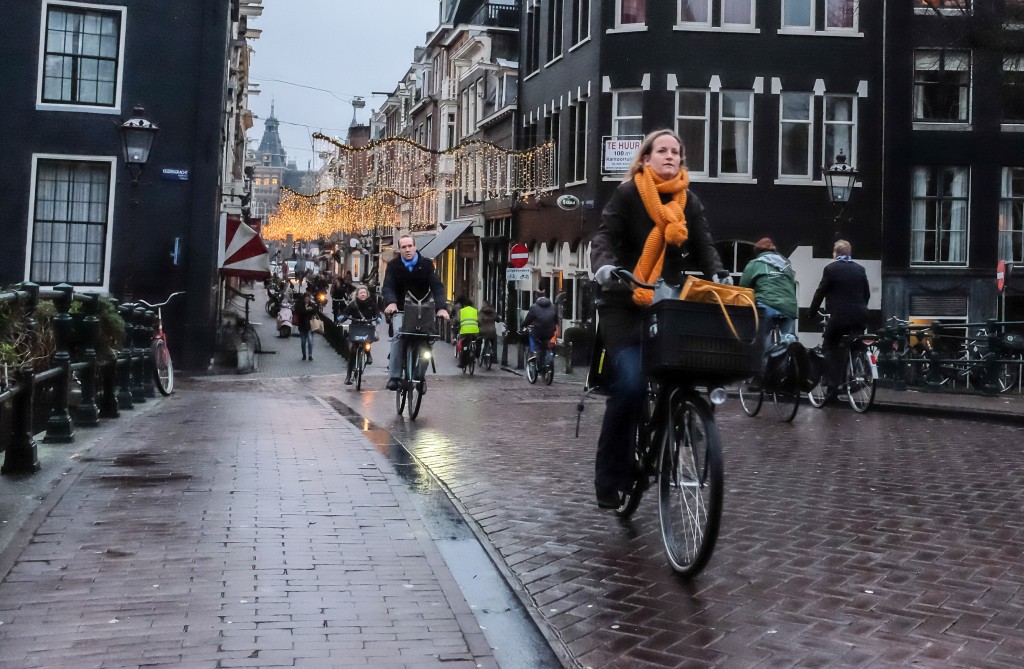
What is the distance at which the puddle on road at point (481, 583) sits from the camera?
3783 mm

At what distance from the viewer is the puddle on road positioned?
3.78 meters

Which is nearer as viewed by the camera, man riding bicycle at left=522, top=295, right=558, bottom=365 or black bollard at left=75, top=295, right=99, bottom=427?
black bollard at left=75, top=295, right=99, bottom=427

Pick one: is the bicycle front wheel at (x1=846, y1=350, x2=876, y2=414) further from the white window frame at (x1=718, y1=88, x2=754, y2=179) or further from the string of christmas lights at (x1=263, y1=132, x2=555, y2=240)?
the string of christmas lights at (x1=263, y1=132, x2=555, y2=240)

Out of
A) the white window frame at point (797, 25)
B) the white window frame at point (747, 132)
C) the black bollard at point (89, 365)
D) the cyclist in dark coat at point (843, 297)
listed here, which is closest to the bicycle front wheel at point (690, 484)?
the black bollard at point (89, 365)

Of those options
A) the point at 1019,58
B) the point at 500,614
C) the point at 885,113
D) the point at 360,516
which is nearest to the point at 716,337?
the point at 500,614

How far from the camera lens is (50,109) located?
74.2 feet

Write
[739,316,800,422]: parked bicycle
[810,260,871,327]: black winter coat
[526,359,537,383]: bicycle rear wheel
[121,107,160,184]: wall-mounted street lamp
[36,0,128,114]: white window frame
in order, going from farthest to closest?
[36,0,128,114]: white window frame < [526,359,537,383]: bicycle rear wheel < [121,107,160,184]: wall-mounted street lamp < [810,260,871,327]: black winter coat < [739,316,800,422]: parked bicycle

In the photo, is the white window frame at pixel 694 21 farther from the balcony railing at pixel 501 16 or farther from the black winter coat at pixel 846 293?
the balcony railing at pixel 501 16

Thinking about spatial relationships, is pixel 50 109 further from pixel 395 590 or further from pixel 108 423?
pixel 395 590

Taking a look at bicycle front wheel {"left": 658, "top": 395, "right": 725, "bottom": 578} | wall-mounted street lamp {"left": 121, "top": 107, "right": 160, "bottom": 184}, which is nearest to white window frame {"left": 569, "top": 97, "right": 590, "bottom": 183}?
wall-mounted street lamp {"left": 121, "top": 107, "right": 160, "bottom": 184}

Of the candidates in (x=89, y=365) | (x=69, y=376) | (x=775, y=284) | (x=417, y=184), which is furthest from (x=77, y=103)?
(x=417, y=184)

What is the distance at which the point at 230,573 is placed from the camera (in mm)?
4594

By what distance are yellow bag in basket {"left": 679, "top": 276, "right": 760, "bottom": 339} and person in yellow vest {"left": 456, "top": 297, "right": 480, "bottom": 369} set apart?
19.5 metres

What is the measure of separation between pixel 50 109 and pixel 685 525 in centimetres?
2091
